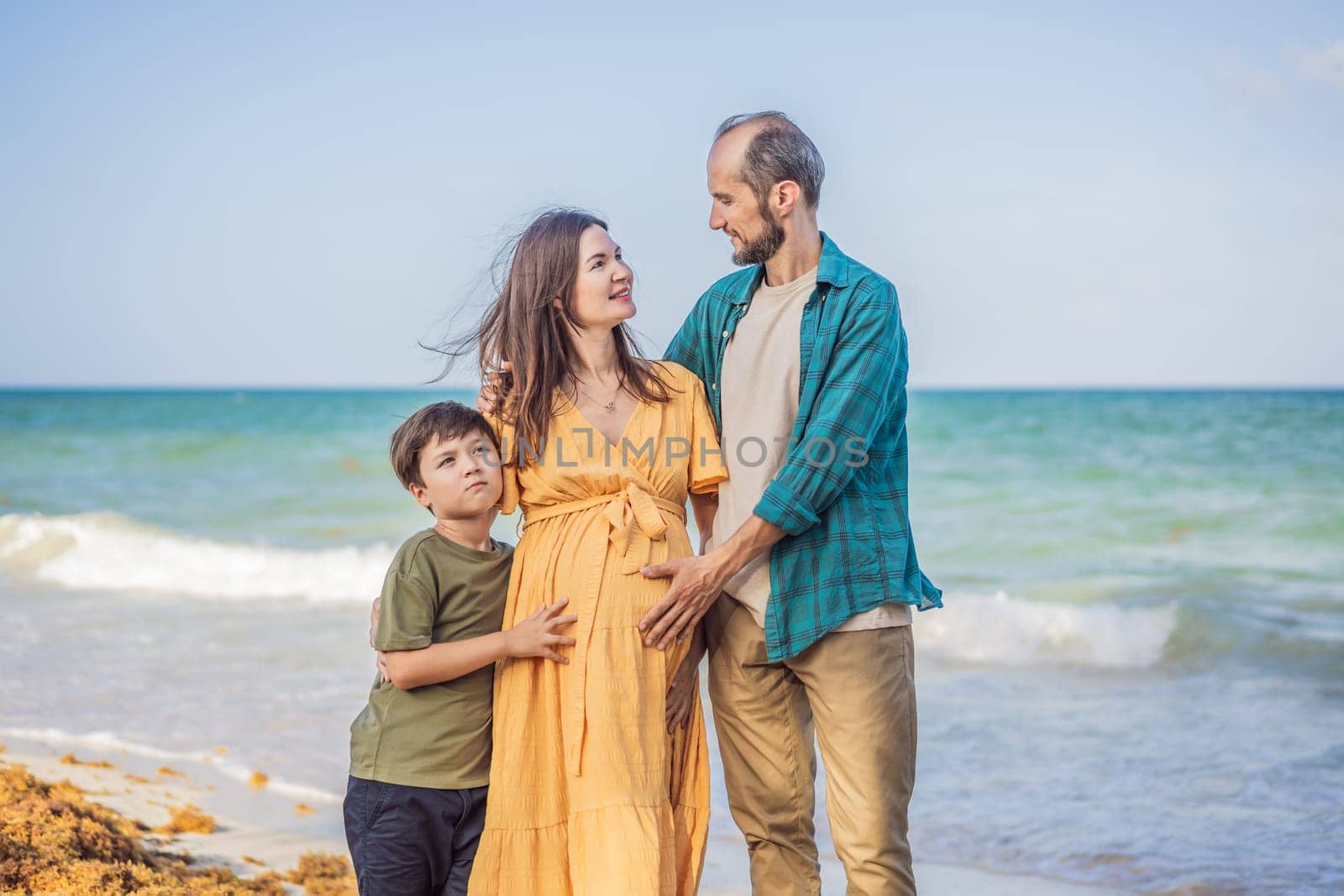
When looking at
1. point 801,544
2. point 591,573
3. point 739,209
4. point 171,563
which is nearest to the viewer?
point 591,573

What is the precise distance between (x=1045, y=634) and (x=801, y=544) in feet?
17.2

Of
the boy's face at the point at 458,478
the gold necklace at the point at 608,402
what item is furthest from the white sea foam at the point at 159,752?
the gold necklace at the point at 608,402

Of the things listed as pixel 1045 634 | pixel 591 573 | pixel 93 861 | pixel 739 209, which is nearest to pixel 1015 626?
pixel 1045 634

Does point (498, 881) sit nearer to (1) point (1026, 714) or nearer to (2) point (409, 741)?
(2) point (409, 741)

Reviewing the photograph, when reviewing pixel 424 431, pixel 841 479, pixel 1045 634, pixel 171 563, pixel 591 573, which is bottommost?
pixel 1045 634

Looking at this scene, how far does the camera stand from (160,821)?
377cm

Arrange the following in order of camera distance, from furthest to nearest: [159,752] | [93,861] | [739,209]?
[159,752] → [93,861] → [739,209]

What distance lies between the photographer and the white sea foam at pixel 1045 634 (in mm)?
6836

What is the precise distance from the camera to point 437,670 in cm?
235

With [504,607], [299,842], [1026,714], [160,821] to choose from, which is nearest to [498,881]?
[504,607]

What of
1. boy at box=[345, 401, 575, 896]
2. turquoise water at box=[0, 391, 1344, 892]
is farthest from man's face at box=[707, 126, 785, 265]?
turquoise water at box=[0, 391, 1344, 892]

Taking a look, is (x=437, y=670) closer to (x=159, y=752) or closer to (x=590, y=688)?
(x=590, y=688)

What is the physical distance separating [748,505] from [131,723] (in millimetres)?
3694

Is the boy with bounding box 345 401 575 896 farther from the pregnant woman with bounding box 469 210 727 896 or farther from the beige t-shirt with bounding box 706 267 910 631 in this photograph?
the beige t-shirt with bounding box 706 267 910 631
